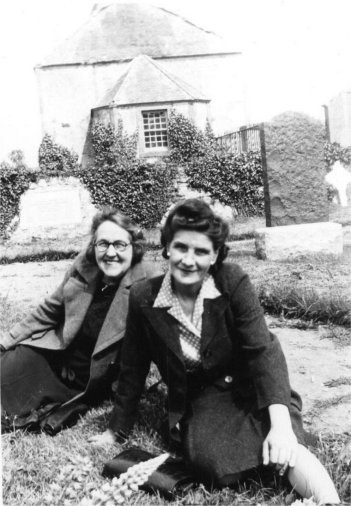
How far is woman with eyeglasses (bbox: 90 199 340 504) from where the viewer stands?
261cm

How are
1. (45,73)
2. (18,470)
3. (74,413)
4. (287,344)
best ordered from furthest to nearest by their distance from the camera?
(45,73) → (287,344) → (74,413) → (18,470)

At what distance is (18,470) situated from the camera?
2854mm

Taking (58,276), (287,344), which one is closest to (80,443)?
(287,344)

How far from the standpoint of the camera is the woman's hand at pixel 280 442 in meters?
2.45

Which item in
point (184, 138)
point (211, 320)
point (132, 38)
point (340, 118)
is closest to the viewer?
point (211, 320)

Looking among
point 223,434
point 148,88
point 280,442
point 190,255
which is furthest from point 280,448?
point 148,88

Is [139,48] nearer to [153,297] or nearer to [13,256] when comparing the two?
[13,256]

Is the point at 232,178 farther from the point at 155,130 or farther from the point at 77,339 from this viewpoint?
the point at 77,339

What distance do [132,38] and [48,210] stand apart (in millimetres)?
15097

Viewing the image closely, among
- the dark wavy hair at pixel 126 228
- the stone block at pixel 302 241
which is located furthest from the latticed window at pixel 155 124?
the dark wavy hair at pixel 126 228

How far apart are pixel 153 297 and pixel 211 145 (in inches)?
864

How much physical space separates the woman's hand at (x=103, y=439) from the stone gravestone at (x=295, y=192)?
20.0ft

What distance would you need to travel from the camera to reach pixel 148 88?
985 inches

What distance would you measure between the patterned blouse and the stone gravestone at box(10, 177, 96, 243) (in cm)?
1460
